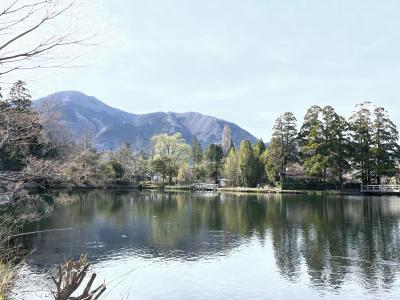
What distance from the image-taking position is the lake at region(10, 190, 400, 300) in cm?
1118

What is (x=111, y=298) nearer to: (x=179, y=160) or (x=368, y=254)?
(x=368, y=254)

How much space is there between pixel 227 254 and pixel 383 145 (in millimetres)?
35390

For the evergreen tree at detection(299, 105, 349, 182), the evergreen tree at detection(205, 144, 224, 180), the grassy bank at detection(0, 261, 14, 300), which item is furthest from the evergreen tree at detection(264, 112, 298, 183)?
the grassy bank at detection(0, 261, 14, 300)

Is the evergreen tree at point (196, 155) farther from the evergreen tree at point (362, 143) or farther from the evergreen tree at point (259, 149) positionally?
the evergreen tree at point (362, 143)

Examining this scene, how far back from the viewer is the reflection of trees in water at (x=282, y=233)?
44.1 ft

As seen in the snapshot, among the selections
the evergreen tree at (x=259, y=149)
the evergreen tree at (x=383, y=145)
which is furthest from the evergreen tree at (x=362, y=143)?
the evergreen tree at (x=259, y=149)

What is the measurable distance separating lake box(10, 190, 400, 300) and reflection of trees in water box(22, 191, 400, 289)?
4 centimetres

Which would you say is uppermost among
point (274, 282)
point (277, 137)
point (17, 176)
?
point (277, 137)

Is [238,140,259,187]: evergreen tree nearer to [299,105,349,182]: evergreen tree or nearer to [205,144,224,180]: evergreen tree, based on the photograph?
[299,105,349,182]: evergreen tree

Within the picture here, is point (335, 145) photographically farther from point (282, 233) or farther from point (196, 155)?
point (196, 155)

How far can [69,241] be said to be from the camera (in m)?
17.6

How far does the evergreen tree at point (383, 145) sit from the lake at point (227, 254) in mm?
20072

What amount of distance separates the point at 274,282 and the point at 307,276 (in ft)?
3.63

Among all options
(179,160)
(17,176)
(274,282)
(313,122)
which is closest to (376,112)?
(313,122)
